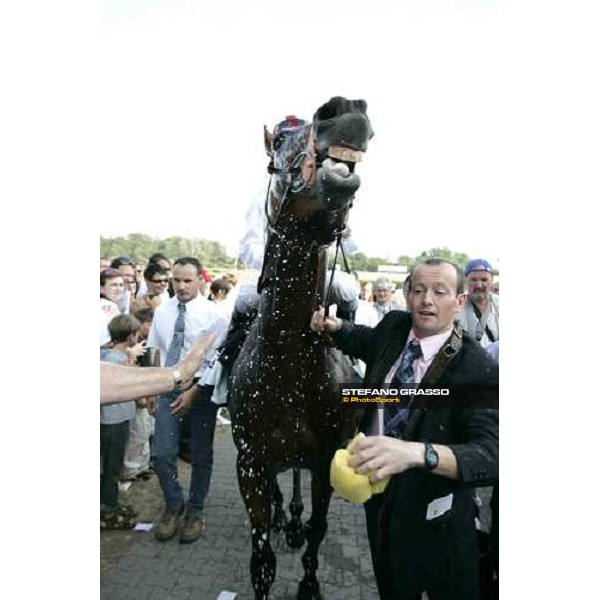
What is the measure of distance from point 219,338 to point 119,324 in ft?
1.71

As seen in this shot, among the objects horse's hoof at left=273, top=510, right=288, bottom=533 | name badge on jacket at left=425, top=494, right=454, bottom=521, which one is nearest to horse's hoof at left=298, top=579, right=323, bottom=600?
horse's hoof at left=273, top=510, right=288, bottom=533

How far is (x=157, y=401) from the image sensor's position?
2998 millimetres

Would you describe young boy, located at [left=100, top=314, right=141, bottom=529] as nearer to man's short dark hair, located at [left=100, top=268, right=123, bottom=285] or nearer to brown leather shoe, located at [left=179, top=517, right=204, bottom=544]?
brown leather shoe, located at [left=179, top=517, right=204, bottom=544]

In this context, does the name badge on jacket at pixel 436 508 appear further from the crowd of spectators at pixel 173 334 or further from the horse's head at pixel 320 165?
the horse's head at pixel 320 165

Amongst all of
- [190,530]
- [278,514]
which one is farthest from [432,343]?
[190,530]

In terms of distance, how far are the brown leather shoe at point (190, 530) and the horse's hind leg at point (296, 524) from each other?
529mm

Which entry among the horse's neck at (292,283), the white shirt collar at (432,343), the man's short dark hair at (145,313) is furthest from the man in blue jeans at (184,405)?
the white shirt collar at (432,343)

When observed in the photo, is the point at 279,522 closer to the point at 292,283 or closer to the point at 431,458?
the point at 292,283

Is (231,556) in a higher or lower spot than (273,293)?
lower

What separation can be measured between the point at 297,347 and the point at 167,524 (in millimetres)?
1582

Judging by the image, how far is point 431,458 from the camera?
1600 mm
